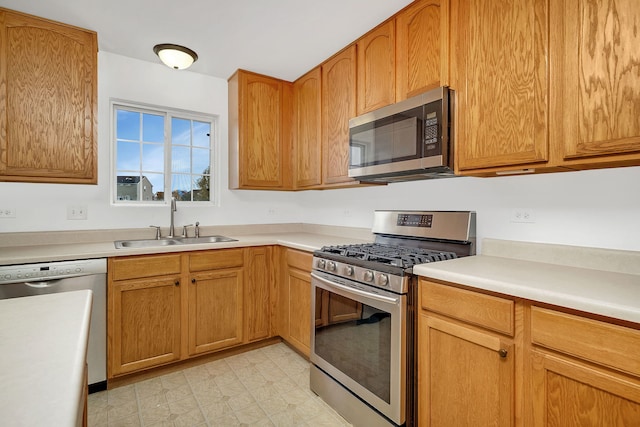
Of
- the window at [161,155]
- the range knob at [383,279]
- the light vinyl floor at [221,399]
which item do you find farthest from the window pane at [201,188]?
the range knob at [383,279]

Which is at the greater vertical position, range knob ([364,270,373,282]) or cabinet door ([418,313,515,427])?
range knob ([364,270,373,282])

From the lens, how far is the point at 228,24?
86.8 inches

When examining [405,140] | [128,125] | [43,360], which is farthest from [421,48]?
[128,125]

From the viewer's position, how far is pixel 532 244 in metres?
1.71

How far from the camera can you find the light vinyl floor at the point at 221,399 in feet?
6.06

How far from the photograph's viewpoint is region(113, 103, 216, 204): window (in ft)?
9.17

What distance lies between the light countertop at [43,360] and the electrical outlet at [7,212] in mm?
1726

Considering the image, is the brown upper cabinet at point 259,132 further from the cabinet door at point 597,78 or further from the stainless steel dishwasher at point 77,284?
the cabinet door at point 597,78

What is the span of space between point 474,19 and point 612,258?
128 centimetres

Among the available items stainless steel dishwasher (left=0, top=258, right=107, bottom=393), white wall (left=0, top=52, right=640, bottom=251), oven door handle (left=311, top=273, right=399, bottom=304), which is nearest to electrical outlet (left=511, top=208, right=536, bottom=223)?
white wall (left=0, top=52, right=640, bottom=251)

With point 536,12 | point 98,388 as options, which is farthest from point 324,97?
point 98,388

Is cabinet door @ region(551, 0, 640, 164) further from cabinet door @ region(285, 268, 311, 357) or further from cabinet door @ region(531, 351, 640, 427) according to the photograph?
cabinet door @ region(285, 268, 311, 357)

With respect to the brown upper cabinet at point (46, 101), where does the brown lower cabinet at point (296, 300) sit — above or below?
below

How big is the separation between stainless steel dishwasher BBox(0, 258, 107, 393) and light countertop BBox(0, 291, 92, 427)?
3.45 ft
